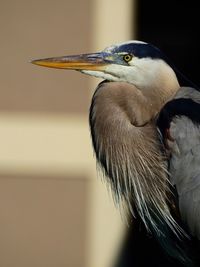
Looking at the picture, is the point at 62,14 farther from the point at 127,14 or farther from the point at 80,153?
the point at 80,153

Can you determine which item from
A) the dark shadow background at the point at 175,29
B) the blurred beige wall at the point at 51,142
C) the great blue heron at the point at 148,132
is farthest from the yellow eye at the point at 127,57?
the dark shadow background at the point at 175,29

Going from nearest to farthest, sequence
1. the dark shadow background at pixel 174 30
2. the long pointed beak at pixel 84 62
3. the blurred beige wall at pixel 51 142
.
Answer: the long pointed beak at pixel 84 62
the blurred beige wall at pixel 51 142
the dark shadow background at pixel 174 30

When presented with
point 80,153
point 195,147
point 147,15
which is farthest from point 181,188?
point 147,15

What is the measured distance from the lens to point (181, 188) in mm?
3479

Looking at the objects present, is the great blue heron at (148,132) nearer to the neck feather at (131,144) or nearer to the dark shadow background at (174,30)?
the neck feather at (131,144)

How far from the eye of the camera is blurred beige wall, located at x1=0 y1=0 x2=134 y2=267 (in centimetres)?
654

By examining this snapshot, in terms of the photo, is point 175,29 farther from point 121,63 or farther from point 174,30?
point 121,63

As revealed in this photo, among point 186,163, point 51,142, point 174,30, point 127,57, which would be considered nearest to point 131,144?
point 186,163

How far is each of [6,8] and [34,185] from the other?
124 centimetres

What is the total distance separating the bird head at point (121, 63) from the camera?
3.46 metres

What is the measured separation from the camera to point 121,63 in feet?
11.4

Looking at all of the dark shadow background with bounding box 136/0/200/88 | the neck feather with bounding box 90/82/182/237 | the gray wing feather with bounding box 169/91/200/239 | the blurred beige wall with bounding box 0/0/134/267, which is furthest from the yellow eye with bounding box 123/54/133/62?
the dark shadow background with bounding box 136/0/200/88

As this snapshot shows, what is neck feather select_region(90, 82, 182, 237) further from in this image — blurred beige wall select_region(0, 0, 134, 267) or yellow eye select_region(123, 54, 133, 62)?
blurred beige wall select_region(0, 0, 134, 267)

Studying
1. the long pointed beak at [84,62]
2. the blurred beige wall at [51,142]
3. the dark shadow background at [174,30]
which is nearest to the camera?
the long pointed beak at [84,62]
